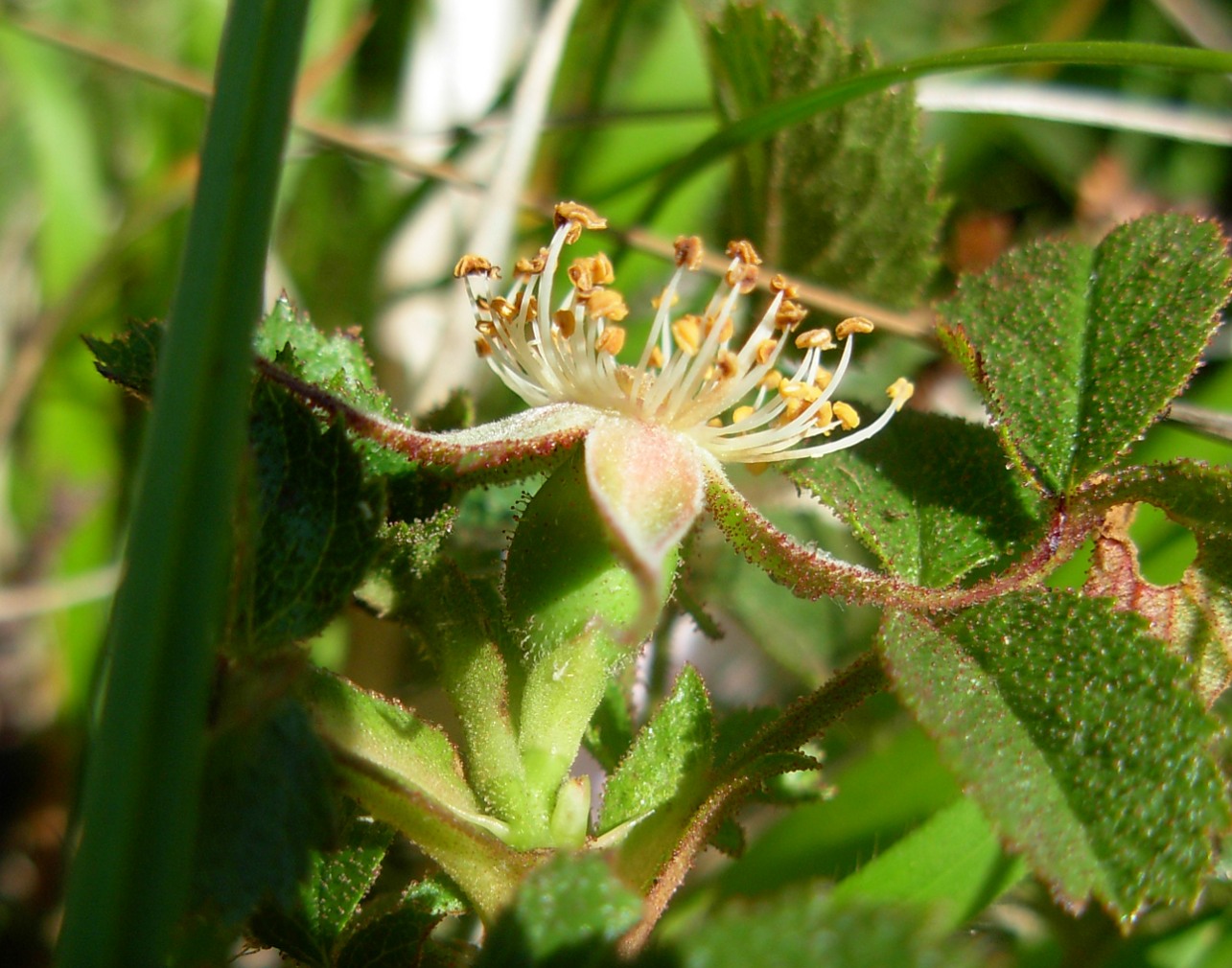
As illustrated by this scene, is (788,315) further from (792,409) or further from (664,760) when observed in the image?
(664,760)

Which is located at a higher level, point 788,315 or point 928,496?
point 788,315

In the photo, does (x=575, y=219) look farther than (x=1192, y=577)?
Yes

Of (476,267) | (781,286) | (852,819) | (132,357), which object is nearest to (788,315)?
(781,286)

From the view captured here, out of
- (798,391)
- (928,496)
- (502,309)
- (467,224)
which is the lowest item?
(928,496)

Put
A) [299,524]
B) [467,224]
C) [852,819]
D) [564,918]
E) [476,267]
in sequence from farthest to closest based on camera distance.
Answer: [467,224]
[852,819]
[476,267]
[299,524]
[564,918]

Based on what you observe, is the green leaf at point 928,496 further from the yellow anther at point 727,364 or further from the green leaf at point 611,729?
the green leaf at point 611,729

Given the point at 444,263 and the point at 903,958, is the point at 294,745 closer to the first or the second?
the point at 903,958

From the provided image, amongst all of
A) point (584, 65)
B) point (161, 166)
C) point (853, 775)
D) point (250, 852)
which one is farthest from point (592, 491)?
point (161, 166)
